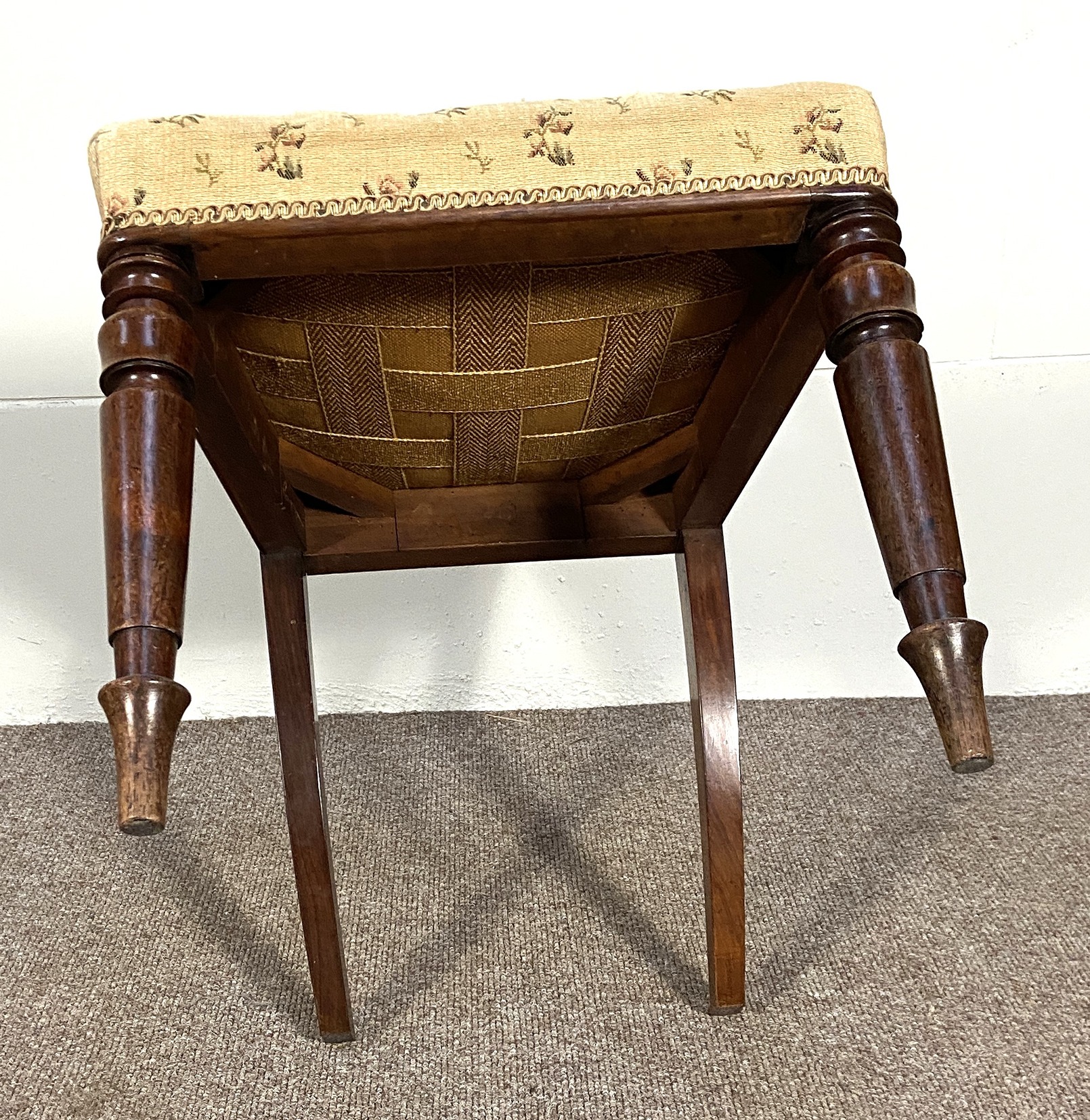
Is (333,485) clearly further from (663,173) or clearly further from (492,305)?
(663,173)

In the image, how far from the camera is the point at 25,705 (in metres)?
1.84

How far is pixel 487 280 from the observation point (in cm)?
83

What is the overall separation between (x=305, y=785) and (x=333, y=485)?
0.28 meters

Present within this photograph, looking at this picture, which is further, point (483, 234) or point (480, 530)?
point (480, 530)

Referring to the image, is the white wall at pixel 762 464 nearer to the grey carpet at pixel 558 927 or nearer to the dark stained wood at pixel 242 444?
the grey carpet at pixel 558 927

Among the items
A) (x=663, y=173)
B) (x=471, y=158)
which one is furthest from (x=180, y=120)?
(x=663, y=173)

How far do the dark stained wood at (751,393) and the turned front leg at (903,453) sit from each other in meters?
0.06

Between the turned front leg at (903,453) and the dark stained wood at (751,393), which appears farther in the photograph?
the dark stained wood at (751,393)

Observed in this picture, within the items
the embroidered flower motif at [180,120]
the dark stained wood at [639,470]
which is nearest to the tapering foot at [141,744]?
the embroidered flower motif at [180,120]

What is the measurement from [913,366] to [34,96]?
4.25 ft

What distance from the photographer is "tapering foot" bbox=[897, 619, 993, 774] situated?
0.66 m

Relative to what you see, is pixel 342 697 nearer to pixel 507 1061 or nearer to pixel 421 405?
pixel 507 1061

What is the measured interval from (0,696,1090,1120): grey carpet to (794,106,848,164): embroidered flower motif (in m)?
0.78

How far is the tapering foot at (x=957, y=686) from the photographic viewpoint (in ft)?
2.17
